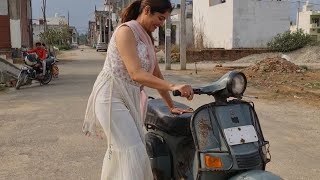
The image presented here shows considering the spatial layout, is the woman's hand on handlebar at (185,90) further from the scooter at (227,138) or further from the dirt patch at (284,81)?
the dirt patch at (284,81)

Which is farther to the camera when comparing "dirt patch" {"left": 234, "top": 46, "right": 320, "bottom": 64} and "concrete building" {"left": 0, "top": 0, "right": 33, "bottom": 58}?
"dirt patch" {"left": 234, "top": 46, "right": 320, "bottom": 64}

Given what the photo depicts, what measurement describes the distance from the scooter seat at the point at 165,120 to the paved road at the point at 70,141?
1.42 metres

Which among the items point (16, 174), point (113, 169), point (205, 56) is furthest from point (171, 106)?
point (205, 56)

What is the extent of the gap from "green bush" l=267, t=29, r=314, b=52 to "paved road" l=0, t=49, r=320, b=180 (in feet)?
66.7

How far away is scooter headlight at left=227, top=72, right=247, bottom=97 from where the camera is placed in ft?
8.50

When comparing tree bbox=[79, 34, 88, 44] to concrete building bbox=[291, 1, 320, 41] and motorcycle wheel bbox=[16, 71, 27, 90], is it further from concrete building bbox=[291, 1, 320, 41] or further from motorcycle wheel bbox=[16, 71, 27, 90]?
motorcycle wheel bbox=[16, 71, 27, 90]

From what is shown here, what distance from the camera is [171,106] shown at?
3266 millimetres

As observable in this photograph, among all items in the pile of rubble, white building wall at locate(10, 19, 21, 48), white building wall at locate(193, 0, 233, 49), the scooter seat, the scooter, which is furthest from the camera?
white building wall at locate(193, 0, 233, 49)

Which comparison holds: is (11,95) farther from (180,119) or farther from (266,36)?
(266,36)

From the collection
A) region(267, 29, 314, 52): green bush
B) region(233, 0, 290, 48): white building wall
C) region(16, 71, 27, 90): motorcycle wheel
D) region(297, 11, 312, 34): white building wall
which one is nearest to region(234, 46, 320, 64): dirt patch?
region(267, 29, 314, 52): green bush

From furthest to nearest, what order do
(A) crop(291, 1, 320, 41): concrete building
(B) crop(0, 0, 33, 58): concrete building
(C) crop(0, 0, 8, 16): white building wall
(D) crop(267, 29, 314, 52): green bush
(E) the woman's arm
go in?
(A) crop(291, 1, 320, 41): concrete building, (D) crop(267, 29, 314, 52): green bush, (B) crop(0, 0, 33, 58): concrete building, (C) crop(0, 0, 8, 16): white building wall, (E) the woman's arm

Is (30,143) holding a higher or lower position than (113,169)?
lower

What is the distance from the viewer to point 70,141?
240 inches

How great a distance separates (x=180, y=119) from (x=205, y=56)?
2525 cm
